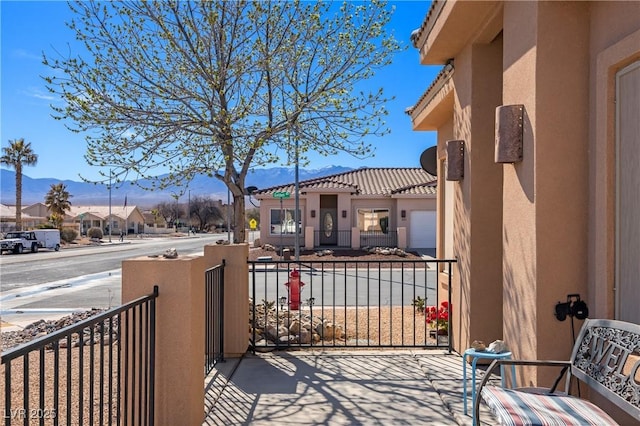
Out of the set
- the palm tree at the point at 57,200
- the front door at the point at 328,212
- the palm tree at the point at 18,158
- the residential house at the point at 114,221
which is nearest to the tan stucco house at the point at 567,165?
the front door at the point at 328,212

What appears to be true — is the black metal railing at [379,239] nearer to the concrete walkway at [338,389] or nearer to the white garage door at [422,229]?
the white garage door at [422,229]

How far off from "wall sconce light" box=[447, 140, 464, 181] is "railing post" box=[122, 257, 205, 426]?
3372mm

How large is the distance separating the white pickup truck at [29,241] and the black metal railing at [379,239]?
82.7ft

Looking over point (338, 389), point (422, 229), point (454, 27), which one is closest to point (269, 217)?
point (422, 229)

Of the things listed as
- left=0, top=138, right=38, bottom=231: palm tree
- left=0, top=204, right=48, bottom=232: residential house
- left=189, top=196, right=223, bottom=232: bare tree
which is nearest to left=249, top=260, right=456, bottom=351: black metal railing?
left=0, top=138, right=38, bottom=231: palm tree

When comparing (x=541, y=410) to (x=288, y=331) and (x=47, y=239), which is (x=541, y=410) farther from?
(x=47, y=239)

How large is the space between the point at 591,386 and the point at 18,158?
5581 centimetres

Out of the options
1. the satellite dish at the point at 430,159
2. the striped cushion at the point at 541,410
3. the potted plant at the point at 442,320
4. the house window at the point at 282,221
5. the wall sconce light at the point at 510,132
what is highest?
the satellite dish at the point at 430,159

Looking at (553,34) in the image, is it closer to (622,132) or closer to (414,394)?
(622,132)

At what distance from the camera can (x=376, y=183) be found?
30.5 meters

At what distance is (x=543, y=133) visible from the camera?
3.45 meters

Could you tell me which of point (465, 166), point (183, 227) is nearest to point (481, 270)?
point (465, 166)

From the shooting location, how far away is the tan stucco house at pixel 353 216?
2667 centimetres

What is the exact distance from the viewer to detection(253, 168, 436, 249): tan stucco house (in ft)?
87.5
